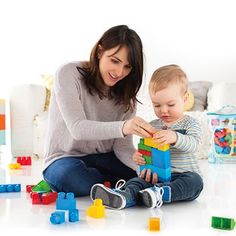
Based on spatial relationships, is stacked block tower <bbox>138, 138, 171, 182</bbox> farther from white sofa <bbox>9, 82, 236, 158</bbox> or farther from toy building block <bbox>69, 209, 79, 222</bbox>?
white sofa <bbox>9, 82, 236, 158</bbox>

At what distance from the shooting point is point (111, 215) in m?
1.88

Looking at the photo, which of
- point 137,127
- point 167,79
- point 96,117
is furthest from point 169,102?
point 96,117

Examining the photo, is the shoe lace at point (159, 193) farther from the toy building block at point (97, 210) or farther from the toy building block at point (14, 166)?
the toy building block at point (14, 166)

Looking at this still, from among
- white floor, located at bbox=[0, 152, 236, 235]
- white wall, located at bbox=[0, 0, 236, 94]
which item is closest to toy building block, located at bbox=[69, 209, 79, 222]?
white floor, located at bbox=[0, 152, 236, 235]

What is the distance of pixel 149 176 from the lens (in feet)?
6.88

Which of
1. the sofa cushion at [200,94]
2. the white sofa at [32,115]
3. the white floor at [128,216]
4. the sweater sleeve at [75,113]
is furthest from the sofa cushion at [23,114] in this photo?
the sweater sleeve at [75,113]

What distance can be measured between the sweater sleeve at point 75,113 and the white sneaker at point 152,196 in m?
0.21

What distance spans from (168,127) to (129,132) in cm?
20

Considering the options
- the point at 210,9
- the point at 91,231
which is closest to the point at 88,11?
the point at 210,9

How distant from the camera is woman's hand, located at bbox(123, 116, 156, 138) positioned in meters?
1.95

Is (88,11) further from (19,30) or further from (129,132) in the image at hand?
(129,132)

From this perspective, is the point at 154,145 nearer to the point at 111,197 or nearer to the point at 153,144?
the point at 153,144

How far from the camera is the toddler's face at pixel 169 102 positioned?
2.06 m

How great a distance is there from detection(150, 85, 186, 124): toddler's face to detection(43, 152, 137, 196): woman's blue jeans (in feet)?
1.09
